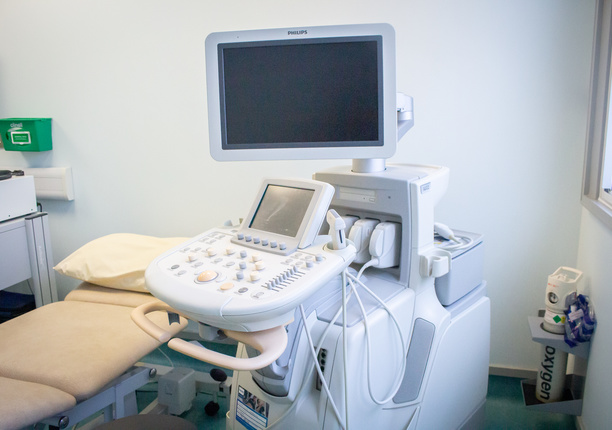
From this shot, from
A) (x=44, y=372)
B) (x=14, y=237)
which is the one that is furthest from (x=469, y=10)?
(x=14, y=237)

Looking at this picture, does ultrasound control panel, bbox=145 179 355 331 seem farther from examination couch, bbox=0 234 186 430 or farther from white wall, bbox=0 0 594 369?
white wall, bbox=0 0 594 369

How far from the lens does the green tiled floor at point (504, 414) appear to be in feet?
Result: 6.54

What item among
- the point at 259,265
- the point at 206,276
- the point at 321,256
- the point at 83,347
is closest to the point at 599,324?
the point at 321,256

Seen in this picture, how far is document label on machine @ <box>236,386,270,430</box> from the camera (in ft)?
4.53

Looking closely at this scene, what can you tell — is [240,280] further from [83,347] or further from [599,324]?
[599,324]

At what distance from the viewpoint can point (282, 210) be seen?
1.30m

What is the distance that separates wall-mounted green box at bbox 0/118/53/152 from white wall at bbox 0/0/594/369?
0.07 m

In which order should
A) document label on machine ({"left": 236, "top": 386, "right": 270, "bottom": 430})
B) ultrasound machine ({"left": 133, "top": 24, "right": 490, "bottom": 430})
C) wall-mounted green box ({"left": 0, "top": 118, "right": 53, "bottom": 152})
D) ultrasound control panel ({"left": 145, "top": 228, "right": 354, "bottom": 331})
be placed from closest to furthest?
1. ultrasound control panel ({"left": 145, "top": 228, "right": 354, "bottom": 331})
2. ultrasound machine ({"left": 133, "top": 24, "right": 490, "bottom": 430})
3. document label on machine ({"left": 236, "top": 386, "right": 270, "bottom": 430})
4. wall-mounted green box ({"left": 0, "top": 118, "right": 53, "bottom": 152})

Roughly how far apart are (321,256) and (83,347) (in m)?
1.00

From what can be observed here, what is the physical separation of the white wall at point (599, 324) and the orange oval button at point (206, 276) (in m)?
1.25

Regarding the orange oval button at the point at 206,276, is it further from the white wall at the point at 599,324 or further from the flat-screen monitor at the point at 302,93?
the white wall at the point at 599,324

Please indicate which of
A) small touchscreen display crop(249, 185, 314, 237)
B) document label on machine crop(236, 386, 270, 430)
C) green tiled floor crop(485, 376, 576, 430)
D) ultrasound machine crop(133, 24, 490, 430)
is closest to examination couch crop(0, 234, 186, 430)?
document label on machine crop(236, 386, 270, 430)

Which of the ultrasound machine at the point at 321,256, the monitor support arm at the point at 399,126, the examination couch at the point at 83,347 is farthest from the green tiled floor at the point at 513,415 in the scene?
the examination couch at the point at 83,347

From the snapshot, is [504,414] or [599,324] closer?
[599,324]
